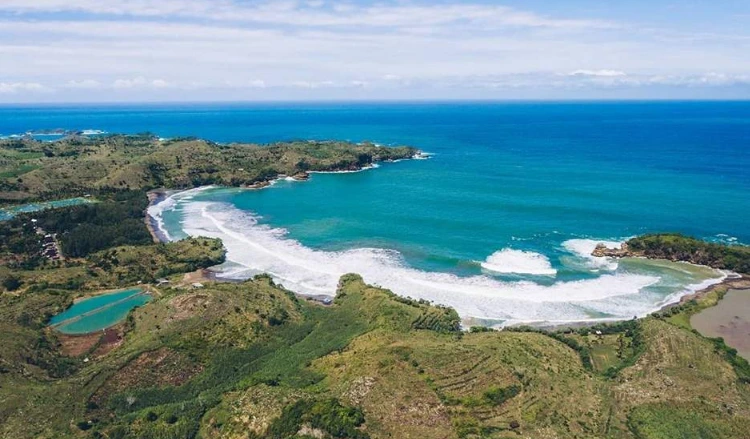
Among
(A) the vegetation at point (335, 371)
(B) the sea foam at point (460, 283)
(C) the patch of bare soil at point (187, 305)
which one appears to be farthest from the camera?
(B) the sea foam at point (460, 283)

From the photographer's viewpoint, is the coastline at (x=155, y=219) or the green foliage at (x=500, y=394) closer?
the green foliage at (x=500, y=394)

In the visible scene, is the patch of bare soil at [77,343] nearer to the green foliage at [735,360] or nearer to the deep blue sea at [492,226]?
the deep blue sea at [492,226]

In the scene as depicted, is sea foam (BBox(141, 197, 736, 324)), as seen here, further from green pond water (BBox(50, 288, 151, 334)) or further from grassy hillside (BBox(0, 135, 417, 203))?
grassy hillside (BBox(0, 135, 417, 203))

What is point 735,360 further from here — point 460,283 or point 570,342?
point 460,283

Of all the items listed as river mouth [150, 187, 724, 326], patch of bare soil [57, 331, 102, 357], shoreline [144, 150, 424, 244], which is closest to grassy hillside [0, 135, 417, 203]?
shoreline [144, 150, 424, 244]

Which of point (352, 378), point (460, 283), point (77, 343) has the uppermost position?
point (352, 378)

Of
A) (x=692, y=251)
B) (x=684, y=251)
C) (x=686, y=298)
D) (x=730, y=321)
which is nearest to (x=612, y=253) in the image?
(x=684, y=251)

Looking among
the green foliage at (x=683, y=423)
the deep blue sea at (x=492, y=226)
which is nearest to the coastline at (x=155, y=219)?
the deep blue sea at (x=492, y=226)
